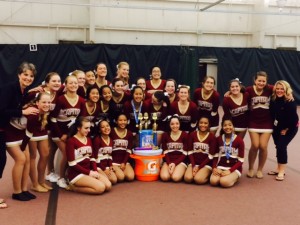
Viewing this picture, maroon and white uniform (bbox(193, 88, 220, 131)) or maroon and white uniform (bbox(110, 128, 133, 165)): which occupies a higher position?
maroon and white uniform (bbox(193, 88, 220, 131))

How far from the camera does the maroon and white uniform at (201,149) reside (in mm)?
4367

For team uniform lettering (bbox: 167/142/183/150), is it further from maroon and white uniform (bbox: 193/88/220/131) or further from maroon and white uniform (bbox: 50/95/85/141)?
maroon and white uniform (bbox: 50/95/85/141)

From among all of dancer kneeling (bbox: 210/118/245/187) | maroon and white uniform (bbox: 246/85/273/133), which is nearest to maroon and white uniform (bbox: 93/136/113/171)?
dancer kneeling (bbox: 210/118/245/187)

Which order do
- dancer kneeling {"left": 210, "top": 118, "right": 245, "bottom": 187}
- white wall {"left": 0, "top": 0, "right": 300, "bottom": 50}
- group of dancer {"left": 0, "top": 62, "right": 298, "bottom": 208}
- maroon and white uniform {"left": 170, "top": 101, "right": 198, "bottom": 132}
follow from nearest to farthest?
group of dancer {"left": 0, "top": 62, "right": 298, "bottom": 208}, dancer kneeling {"left": 210, "top": 118, "right": 245, "bottom": 187}, maroon and white uniform {"left": 170, "top": 101, "right": 198, "bottom": 132}, white wall {"left": 0, "top": 0, "right": 300, "bottom": 50}

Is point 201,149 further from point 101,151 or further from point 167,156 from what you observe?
point 101,151

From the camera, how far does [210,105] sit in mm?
4805

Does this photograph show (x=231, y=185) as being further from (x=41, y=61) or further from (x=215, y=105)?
(x=41, y=61)

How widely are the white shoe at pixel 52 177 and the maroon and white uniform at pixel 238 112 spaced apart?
2.20 meters

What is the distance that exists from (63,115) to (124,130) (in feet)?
2.62

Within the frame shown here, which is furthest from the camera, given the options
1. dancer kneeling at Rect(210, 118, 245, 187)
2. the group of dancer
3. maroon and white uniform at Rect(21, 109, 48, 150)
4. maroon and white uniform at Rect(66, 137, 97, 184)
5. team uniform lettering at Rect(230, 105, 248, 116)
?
team uniform lettering at Rect(230, 105, 248, 116)

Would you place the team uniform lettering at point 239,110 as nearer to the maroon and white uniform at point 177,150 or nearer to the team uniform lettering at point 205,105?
the team uniform lettering at point 205,105

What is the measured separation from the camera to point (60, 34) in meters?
11.9

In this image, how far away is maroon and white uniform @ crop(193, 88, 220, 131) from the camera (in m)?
4.79

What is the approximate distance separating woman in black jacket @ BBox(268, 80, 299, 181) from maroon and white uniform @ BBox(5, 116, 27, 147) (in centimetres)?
290
